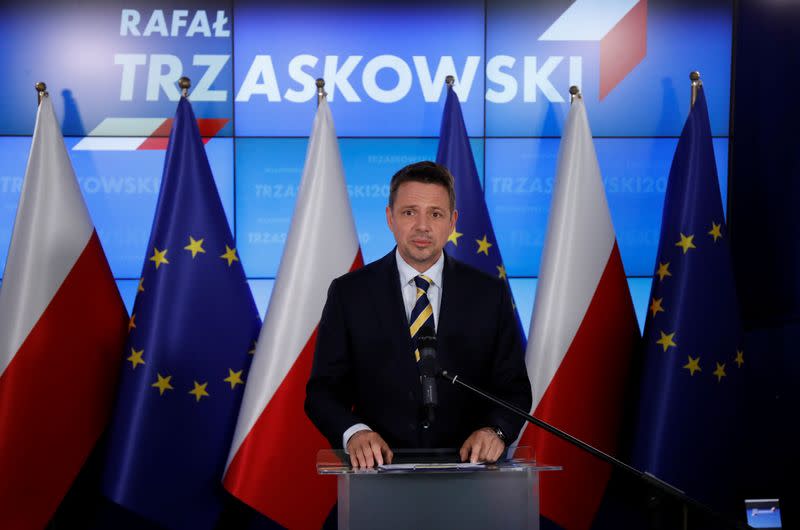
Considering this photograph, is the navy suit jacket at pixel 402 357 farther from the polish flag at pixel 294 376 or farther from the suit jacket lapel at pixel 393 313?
the polish flag at pixel 294 376

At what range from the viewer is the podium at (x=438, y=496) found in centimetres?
161

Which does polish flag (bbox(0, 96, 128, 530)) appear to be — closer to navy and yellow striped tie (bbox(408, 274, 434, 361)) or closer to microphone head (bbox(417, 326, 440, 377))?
navy and yellow striped tie (bbox(408, 274, 434, 361))

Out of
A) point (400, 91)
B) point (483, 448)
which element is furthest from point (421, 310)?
point (400, 91)

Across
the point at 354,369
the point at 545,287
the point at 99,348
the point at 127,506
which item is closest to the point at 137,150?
the point at 99,348

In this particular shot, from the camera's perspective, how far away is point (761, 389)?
4141mm

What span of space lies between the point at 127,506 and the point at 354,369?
5.41 feet

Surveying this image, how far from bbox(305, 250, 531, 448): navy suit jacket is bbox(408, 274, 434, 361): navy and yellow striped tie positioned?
0.02 metres

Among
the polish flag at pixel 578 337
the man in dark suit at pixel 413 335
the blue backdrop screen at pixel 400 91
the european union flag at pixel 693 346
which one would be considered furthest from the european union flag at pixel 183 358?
the european union flag at pixel 693 346

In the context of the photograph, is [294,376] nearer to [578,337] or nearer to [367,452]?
[578,337]

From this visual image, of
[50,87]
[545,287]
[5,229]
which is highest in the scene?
[50,87]

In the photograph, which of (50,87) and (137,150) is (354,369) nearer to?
(137,150)

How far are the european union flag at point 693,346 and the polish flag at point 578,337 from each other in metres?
0.14

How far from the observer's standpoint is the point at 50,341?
3.36 meters

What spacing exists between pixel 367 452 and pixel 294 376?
5.79 ft
